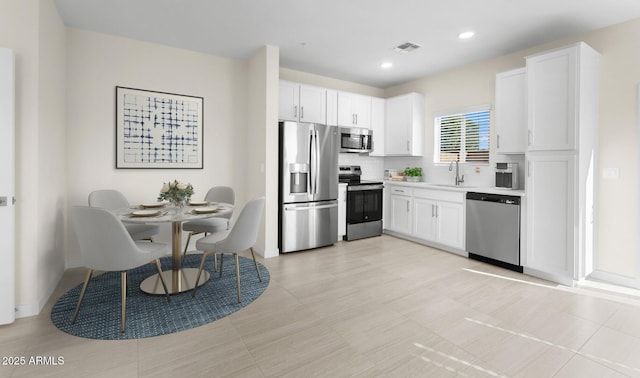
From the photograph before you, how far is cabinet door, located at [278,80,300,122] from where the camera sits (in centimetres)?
462

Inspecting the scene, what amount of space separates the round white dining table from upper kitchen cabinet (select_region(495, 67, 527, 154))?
3458 mm

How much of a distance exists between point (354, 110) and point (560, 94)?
9.43ft

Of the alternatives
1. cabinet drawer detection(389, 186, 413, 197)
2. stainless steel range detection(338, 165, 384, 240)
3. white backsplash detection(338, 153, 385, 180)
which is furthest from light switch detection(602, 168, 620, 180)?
white backsplash detection(338, 153, 385, 180)

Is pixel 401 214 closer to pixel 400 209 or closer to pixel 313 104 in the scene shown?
pixel 400 209

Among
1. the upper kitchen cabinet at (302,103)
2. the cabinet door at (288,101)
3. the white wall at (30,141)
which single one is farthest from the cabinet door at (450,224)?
the white wall at (30,141)

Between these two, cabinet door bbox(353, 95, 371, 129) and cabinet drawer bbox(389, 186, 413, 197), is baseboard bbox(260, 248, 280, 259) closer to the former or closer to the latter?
cabinet drawer bbox(389, 186, 413, 197)

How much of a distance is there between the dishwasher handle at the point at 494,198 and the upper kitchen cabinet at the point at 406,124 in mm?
1517

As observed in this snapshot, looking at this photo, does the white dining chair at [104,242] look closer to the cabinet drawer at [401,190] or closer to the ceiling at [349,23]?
the ceiling at [349,23]

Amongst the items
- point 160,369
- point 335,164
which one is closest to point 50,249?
point 160,369

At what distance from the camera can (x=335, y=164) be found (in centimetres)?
478

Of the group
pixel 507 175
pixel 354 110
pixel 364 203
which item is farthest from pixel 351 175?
pixel 507 175

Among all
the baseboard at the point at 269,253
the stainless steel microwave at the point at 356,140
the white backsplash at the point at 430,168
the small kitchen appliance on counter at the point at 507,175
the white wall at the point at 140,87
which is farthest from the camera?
the stainless steel microwave at the point at 356,140

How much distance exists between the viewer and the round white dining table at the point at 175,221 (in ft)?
8.75

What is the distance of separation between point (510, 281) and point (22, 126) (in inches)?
186
